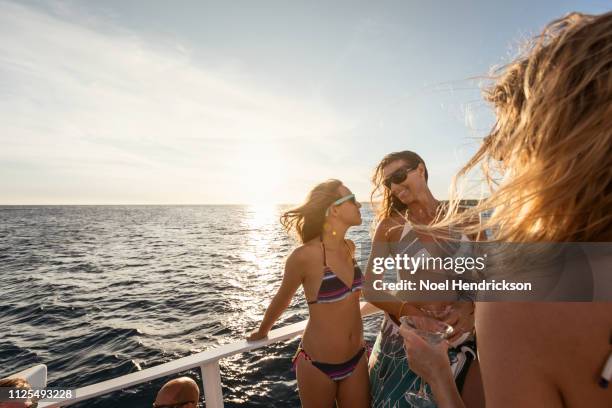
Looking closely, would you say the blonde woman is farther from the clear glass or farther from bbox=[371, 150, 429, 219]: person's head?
bbox=[371, 150, 429, 219]: person's head

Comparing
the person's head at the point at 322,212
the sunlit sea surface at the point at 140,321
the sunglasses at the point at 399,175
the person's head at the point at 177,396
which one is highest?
the sunglasses at the point at 399,175

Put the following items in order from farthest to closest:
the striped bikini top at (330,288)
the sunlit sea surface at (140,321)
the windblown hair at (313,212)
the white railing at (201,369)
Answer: the sunlit sea surface at (140,321) → the windblown hair at (313,212) → the striped bikini top at (330,288) → the white railing at (201,369)

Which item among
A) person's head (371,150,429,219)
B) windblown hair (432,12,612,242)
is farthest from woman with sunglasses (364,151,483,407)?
windblown hair (432,12,612,242)

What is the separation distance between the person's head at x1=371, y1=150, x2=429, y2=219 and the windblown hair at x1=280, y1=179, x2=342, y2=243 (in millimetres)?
450

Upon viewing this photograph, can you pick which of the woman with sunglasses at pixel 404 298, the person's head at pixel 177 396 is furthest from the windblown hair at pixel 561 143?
the person's head at pixel 177 396

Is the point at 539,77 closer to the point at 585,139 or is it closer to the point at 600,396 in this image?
the point at 585,139

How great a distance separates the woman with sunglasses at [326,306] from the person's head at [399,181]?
1.41 ft

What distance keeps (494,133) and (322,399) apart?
7.77 ft

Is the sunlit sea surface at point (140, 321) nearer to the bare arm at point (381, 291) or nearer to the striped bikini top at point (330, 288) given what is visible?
the bare arm at point (381, 291)

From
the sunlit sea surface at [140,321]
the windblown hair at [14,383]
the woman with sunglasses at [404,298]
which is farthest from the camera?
the sunlit sea surface at [140,321]

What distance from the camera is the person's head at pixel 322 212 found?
9.93 feet

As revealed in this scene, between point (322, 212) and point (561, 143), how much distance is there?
7.85ft

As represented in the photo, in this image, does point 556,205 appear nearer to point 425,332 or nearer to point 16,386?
point 425,332

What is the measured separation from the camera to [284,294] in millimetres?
2695
